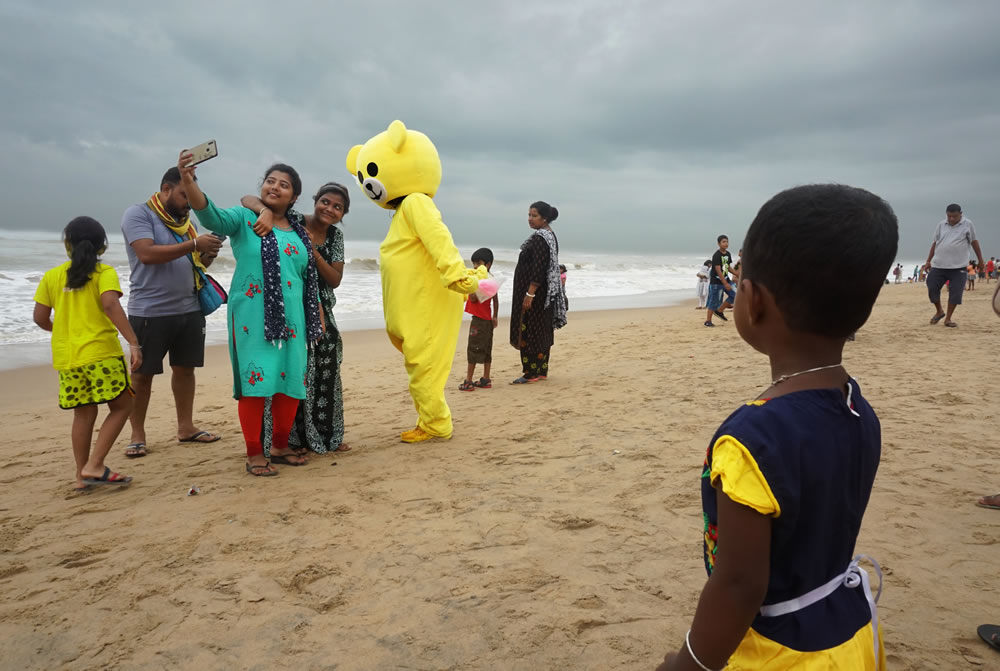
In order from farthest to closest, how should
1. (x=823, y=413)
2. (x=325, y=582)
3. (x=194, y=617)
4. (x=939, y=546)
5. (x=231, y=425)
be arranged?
(x=231, y=425) < (x=939, y=546) < (x=325, y=582) < (x=194, y=617) < (x=823, y=413)

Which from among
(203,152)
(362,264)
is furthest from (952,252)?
(362,264)

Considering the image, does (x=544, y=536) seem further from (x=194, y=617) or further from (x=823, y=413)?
(x=823, y=413)

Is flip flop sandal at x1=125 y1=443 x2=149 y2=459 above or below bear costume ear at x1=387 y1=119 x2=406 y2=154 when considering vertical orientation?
Result: below

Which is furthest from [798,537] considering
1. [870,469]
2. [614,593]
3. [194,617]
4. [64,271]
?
[64,271]

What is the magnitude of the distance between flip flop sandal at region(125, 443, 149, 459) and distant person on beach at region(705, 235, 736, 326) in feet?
31.7

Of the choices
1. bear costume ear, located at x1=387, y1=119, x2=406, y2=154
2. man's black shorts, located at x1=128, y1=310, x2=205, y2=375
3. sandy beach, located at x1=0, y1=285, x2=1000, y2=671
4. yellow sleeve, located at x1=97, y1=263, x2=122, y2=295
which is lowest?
sandy beach, located at x1=0, y1=285, x2=1000, y2=671

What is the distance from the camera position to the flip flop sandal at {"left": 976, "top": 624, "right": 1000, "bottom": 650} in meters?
2.07

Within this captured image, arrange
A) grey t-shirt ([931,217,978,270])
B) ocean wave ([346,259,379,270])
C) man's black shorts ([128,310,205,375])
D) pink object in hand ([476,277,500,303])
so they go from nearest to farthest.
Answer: man's black shorts ([128,310,205,375]) → pink object in hand ([476,277,500,303]) → grey t-shirt ([931,217,978,270]) → ocean wave ([346,259,379,270])

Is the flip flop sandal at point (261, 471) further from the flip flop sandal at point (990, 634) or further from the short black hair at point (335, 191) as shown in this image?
the flip flop sandal at point (990, 634)

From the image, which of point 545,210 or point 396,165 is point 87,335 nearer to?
point 396,165

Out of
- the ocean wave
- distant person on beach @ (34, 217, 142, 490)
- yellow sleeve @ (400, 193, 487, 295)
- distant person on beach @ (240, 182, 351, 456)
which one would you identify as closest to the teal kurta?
distant person on beach @ (240, 182, 351, 456)

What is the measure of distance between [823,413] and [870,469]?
19 centimetres

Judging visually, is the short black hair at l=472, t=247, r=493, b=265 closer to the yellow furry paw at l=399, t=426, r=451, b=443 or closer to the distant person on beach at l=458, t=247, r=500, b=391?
the distant person on beach at l=458, t=247, r=500, b=391

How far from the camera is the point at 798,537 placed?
1092 millimetres
